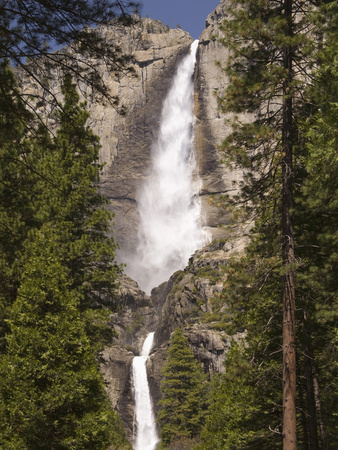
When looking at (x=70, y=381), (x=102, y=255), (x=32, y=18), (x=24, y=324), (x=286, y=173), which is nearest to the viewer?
(x=32, y=18)

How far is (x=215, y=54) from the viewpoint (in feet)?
322

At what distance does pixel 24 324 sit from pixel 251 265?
529 cm

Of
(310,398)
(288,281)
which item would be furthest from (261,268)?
(310,398)

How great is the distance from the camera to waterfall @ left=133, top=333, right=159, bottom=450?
4813 centimetres

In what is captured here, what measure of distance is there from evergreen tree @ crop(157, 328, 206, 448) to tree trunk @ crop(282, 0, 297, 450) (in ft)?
74.7

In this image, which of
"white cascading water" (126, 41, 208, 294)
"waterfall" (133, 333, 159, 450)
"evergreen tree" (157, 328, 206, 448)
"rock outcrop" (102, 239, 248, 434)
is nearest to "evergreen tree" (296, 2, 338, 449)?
"evergreen tree" (157, 328, 206, 448)

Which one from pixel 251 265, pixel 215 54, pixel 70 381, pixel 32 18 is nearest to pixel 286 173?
pixel 251 265

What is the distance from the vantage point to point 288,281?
29.0 feet

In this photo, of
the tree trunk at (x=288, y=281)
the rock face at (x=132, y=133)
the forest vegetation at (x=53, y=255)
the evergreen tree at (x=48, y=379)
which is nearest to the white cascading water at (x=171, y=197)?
the rock face at (x=132, y=133)

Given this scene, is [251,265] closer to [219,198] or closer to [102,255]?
[219,198]

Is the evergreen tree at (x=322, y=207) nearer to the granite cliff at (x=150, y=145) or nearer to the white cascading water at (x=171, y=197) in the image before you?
the granite cliff at (x=150, y=145)

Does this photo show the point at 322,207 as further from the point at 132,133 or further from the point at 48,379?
the point at 132,133

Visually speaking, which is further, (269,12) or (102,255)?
(102,255)

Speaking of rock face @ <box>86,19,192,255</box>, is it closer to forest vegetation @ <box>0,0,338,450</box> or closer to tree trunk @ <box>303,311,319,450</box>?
forest vegetation @ <box>0,0,338,450</box>
